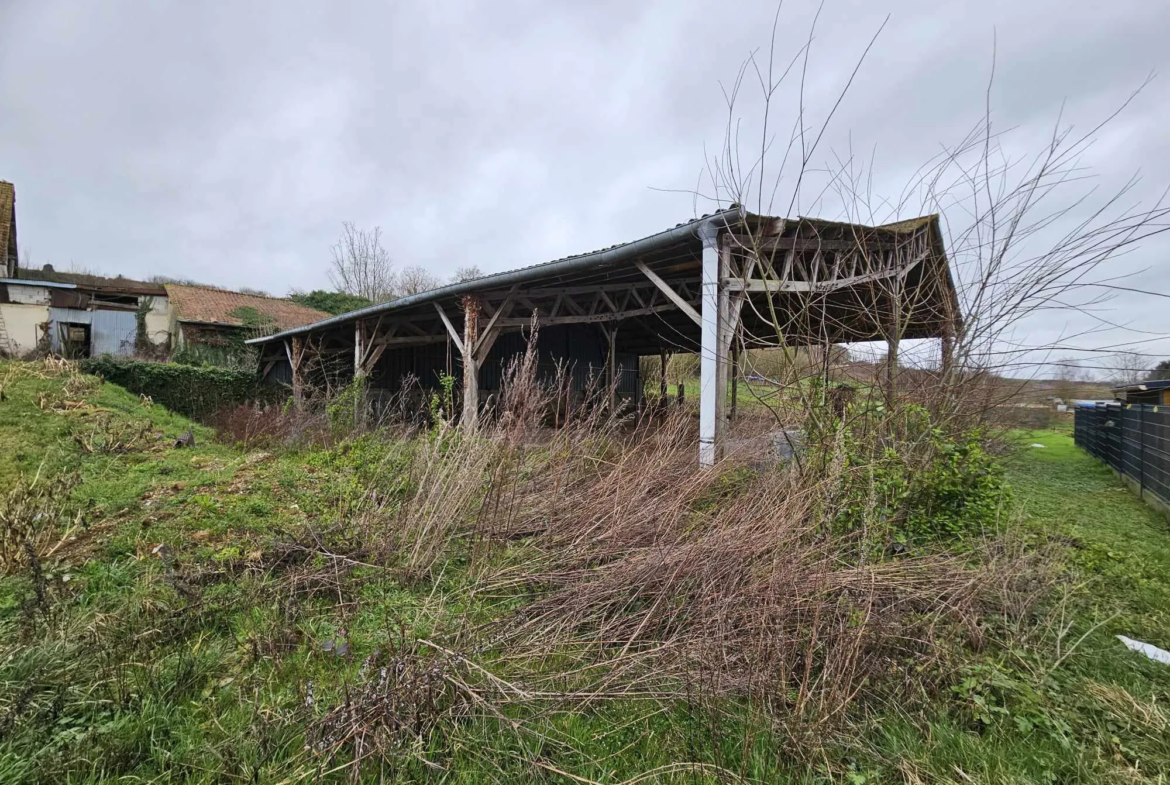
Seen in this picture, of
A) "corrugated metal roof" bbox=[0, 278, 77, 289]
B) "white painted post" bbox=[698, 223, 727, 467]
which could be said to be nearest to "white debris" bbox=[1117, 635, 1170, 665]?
"white painted post" bbox=[698, 223, 727, 467]

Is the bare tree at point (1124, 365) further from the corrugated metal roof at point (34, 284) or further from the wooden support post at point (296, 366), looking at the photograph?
the corrugated metal roof at point (34, 284)

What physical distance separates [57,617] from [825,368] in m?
4.49

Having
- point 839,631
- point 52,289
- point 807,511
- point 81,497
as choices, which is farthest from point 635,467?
point 52,289

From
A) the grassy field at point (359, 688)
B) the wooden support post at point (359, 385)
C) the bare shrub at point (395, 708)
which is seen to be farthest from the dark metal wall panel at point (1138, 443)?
the wooden support post at point (359, 385)

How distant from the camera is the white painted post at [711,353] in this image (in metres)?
4.91

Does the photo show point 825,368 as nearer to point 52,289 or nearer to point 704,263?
point 704,263

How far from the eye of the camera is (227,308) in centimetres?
2103

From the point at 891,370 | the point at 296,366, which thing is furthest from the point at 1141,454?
the point at 296,366

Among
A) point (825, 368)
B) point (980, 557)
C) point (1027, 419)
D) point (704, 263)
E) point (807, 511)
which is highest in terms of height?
point (704, 263)

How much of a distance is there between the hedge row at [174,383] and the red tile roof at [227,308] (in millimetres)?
7505

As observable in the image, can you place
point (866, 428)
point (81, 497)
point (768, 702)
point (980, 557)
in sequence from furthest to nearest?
point (81, 497)
point (866, 428)
point (980, 557)
point (768, 702)

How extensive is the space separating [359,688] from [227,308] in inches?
970

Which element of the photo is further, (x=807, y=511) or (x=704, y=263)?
(x=704, y=263)

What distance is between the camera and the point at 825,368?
11.4 ft
